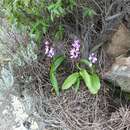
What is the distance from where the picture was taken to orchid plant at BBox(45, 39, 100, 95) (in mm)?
2295

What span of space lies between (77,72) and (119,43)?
0.38 meters

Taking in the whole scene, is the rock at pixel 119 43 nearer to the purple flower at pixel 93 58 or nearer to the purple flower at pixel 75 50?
the purple flower at pixel 93 58

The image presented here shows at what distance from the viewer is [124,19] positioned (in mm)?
2441

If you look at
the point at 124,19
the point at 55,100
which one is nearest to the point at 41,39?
the point at 55,100

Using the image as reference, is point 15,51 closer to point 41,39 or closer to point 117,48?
point 41,39

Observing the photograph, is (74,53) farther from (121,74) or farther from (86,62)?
(121,74)

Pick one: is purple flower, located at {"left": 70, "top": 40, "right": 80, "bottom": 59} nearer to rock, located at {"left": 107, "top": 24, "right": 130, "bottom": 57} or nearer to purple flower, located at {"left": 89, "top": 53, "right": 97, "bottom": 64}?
purple flower, located at {"left": 89, "top": 53, "right": 97, "bottom": 64}

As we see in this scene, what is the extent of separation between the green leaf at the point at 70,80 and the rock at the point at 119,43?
319 millimetres

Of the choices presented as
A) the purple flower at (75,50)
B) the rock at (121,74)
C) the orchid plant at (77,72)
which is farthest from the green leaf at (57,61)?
the rock at (121,74)

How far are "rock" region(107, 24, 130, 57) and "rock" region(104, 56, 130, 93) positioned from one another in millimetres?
88

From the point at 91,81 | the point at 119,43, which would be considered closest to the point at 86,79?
the point at 91,81

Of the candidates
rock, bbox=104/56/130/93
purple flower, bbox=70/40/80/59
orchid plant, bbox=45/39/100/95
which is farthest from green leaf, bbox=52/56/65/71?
rock, bbox=104/56/130/93

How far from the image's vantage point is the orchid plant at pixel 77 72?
7.53 feet

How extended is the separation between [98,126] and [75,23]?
75 centimetres
